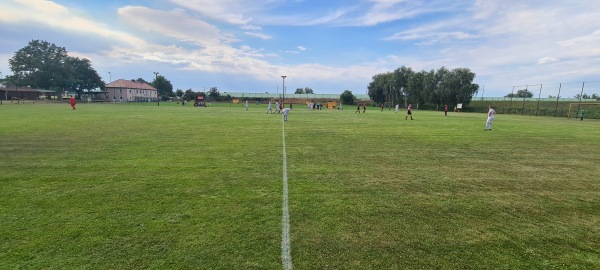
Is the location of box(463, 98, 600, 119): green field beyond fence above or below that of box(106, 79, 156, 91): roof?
below

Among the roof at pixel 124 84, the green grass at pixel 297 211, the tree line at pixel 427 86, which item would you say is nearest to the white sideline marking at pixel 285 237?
the green grass at pixel 297 211

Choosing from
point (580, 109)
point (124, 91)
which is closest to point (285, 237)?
point (580, 109)

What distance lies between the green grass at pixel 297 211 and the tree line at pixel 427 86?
204ft

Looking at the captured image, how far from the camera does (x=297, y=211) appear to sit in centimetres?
519

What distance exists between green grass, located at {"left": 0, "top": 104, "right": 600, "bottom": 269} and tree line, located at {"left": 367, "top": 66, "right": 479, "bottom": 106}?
204ft

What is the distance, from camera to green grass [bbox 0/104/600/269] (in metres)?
3.79

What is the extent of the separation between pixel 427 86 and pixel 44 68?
349ft

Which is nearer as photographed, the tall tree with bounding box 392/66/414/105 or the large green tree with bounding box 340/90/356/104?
the tall tree with bounding box 392/66/414/105

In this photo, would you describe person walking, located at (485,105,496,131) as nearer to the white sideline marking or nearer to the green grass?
the green grass

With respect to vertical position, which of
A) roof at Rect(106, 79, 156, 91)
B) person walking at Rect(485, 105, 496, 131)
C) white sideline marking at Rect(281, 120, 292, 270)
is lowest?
white sideline marking at Rect(281, 120, 292, 270)

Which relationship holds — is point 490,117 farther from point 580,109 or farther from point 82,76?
point 82,76

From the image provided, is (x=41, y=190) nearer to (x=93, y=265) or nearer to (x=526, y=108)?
(x=93, y=265)

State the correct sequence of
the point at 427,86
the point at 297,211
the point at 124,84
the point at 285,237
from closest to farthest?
1. the point at 285,237
2. the point at 297,211
3. the point at 427,86
4. the point at 124,84

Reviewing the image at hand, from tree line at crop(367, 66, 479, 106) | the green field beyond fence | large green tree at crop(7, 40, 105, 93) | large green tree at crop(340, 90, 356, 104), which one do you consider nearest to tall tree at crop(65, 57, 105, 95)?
large green tree at crop(7, 40, 105, 93)
